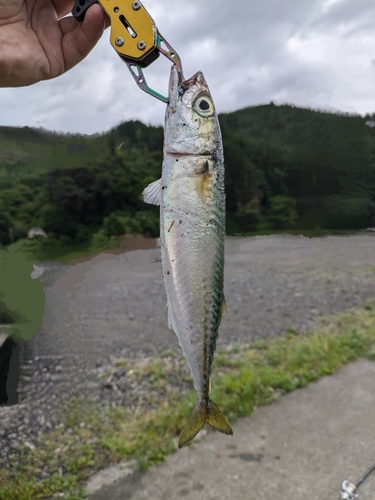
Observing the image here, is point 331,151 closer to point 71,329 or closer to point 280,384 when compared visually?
point 280,384

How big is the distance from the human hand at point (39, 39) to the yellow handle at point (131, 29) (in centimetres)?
28

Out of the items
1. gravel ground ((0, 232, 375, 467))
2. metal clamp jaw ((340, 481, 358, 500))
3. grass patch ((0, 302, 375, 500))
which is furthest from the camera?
gravel ground ((0, 232, 375, 467))

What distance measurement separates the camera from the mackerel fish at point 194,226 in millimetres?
763

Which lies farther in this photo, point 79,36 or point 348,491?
point 348,491

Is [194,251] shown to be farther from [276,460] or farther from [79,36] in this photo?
[276,460]

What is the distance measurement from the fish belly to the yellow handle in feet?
0.72

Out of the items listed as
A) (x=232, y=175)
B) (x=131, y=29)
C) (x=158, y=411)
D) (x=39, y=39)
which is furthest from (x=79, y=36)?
(x=232, y=175)

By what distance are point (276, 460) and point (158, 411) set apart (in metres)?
0.71

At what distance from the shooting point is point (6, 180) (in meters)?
2.70

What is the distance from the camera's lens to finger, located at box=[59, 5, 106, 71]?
108cm

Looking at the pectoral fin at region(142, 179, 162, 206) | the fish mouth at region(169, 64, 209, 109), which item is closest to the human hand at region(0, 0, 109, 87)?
the fish mouth at region(169, 64, 209, 109)

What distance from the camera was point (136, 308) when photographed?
136 inches

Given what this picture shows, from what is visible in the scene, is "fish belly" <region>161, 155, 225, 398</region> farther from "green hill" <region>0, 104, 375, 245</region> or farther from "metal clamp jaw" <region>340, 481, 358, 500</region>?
"green hill" <region>0, 104, 375, 245</region>

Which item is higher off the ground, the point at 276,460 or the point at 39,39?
the point at 39,39
